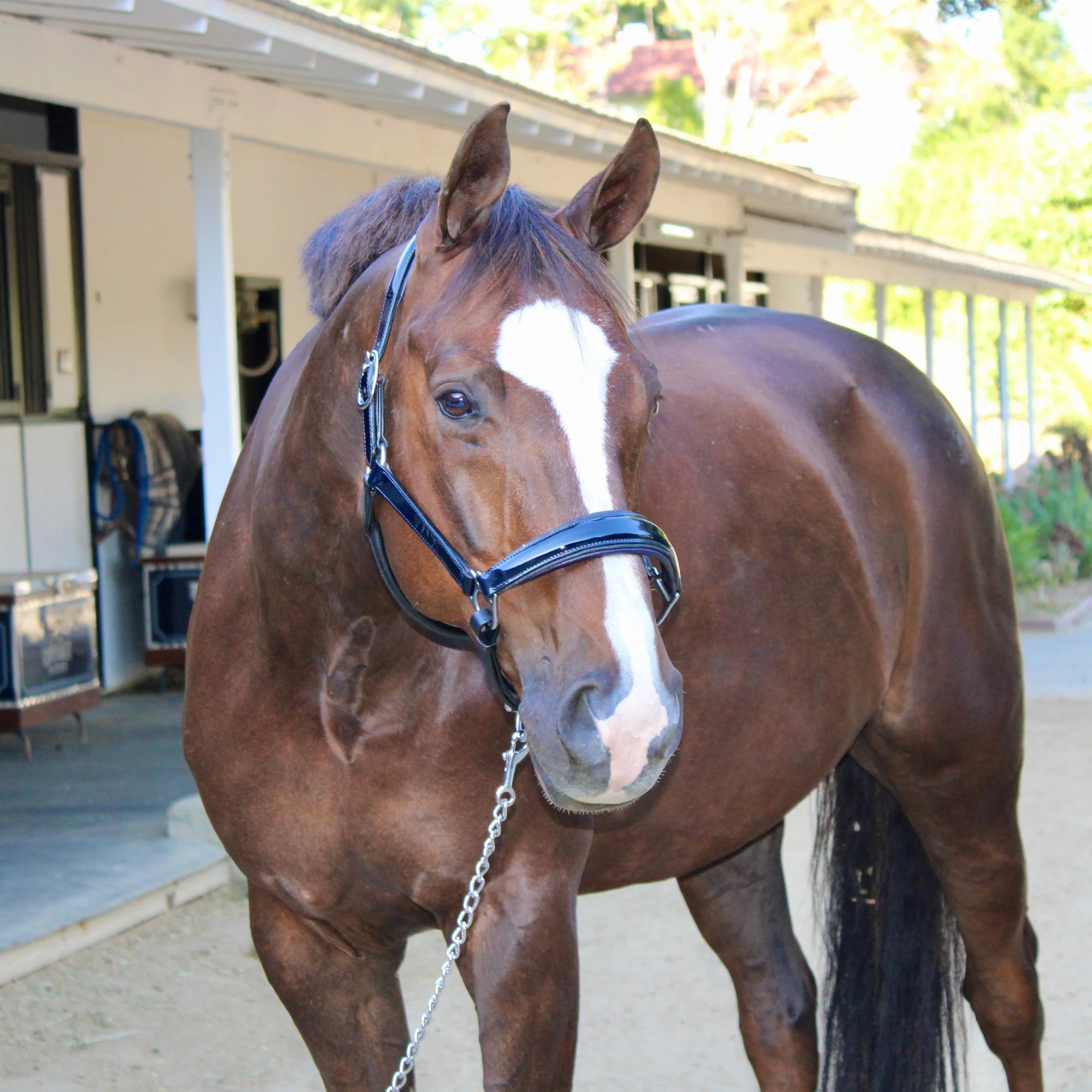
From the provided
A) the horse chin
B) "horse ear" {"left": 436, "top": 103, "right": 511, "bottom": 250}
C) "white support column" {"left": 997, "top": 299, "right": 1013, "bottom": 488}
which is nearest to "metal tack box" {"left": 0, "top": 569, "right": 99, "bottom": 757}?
"horse ear" {"left": 436, "top": 103, "right": 511, "bottom": 250}

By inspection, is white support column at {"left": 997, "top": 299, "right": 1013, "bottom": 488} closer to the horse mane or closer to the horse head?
the horse mane

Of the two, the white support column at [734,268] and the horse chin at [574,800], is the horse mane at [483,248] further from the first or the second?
the white support column at [734,268]

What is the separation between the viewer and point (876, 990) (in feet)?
10.4

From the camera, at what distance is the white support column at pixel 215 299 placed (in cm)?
495

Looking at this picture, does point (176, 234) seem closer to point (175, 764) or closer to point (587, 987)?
point (175, 764)

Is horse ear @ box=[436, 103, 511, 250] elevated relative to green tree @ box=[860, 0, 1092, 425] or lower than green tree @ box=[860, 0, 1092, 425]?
lower

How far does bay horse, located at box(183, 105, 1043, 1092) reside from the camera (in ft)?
5.36

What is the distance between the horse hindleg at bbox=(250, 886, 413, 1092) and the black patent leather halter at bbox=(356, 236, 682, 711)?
639 mm

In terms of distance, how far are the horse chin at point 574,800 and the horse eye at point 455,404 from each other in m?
0.41

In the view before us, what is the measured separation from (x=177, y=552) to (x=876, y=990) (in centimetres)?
506

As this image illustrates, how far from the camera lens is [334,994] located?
2.24 metres

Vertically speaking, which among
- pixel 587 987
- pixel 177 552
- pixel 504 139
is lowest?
pixel 587 987

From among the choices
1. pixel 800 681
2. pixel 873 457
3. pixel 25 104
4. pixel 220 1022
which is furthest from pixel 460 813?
pixel 25 104

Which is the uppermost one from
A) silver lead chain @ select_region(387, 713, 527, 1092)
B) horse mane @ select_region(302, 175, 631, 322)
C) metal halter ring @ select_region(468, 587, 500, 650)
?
horse mane @ select_region(302, 175, 631, 322)
